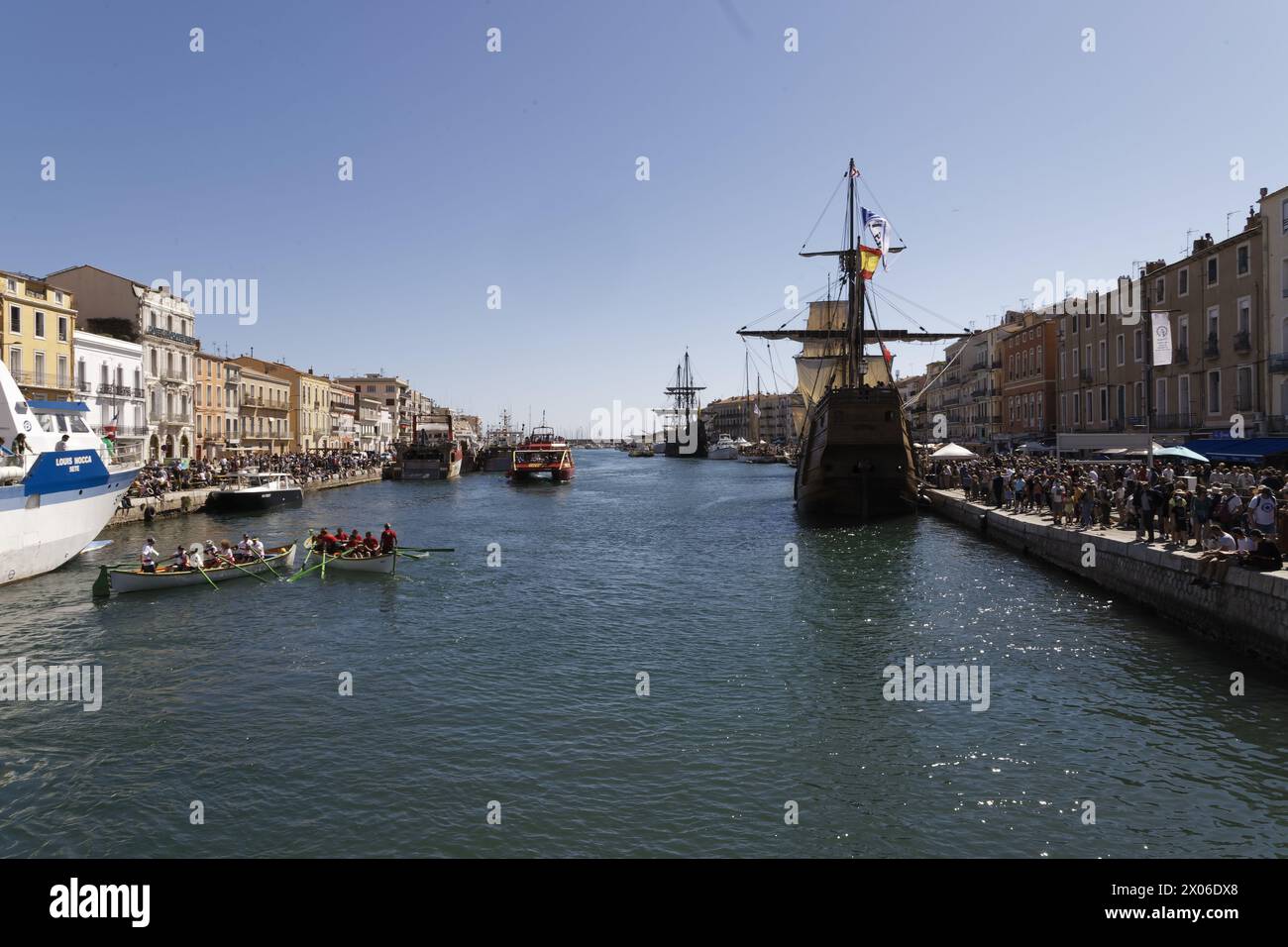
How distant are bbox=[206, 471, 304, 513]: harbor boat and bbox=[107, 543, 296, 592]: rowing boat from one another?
24316mm

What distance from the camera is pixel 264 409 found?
8588 cm

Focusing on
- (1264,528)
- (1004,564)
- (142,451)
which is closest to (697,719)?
(1264,528)

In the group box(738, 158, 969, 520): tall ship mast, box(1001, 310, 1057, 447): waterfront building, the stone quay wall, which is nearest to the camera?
the stone quay wall

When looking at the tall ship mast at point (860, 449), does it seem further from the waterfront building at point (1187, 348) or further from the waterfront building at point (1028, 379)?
the waterfront building at point (1028, 379)

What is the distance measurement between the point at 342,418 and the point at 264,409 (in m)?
29.6

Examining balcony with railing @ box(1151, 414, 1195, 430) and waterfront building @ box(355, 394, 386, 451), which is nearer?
balcony with railing @ box(1151, 414, 1195, 430)

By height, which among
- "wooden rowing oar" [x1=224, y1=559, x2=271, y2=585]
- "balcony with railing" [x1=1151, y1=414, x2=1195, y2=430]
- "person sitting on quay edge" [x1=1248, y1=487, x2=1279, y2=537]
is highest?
"balcony with railing" [x1=1151, y1=414, x2=1195, y2=430]

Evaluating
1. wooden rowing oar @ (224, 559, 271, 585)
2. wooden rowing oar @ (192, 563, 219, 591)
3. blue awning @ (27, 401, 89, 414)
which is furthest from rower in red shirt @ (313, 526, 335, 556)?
blue awning @ (27, 401, 89, 414)

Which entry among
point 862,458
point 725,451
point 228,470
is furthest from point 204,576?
point 725,451

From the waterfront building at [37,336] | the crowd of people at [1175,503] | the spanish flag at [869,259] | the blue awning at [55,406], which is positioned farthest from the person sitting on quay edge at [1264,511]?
the waterfront building at [37,336]

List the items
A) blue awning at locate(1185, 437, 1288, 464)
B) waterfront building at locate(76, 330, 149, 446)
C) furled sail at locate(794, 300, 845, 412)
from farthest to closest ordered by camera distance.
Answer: furled sail at locate(794, 300, 845, 412) → waterfront building at locate(76, 330, 149, 446) → blue awning at locate(1185, 437, 1288, 464)

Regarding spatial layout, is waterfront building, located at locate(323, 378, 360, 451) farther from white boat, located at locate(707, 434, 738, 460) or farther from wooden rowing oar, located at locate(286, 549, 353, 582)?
wooden rowing oar, located at locate(286, 549, 353, 582)

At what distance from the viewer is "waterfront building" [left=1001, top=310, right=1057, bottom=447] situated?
61.2 m
